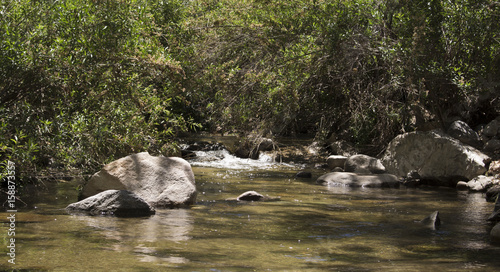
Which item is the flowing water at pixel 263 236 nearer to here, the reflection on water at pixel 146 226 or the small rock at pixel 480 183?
the reflection on water at pixel 146 226

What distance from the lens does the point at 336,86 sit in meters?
15.6

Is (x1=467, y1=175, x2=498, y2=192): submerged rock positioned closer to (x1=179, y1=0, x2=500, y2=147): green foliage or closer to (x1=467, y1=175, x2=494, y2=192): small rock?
(x1=467, y1=175, x2=494, y2=192): small rock

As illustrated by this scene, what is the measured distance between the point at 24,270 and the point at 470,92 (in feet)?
39.4

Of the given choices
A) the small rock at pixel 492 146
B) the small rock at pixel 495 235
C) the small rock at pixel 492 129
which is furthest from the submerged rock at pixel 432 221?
the small rock at pixel 492 129

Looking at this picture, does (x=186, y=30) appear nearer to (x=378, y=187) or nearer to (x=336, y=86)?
(x=336, y=86)

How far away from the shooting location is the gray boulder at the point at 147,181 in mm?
8297

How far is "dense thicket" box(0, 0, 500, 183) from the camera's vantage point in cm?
827

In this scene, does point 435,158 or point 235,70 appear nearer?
point 435,158

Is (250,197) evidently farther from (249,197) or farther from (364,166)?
(364,166)

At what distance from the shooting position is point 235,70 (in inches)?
613

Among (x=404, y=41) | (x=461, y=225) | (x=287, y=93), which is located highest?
(x=404, y=41)

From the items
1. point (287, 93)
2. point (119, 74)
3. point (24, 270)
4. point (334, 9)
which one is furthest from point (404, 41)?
point (24, 270)

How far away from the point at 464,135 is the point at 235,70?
21.9ft

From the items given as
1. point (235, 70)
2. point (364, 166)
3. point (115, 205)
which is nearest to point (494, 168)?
point (364, 166)
